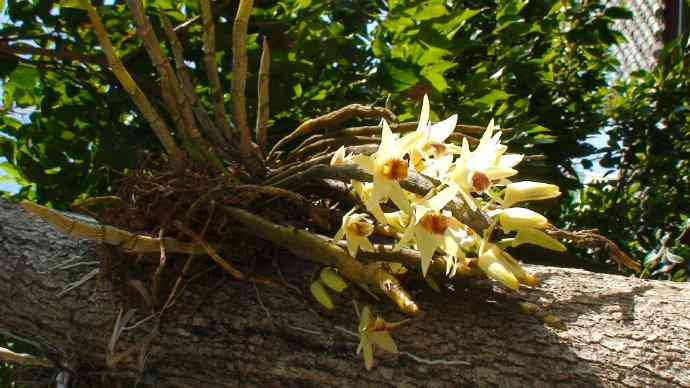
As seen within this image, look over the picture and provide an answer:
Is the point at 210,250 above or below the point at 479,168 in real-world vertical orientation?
below

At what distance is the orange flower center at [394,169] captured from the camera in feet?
2.56

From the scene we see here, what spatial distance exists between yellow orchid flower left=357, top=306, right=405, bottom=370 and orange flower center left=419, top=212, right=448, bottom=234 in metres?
0.15

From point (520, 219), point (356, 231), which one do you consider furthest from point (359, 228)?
point (520, 219)

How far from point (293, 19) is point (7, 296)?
1.11m

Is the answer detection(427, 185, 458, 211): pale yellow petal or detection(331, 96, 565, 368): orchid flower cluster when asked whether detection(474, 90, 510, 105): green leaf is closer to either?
detection(331, 96, 565, 368): orchid flower cluster

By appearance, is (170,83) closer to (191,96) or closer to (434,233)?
(191,96)

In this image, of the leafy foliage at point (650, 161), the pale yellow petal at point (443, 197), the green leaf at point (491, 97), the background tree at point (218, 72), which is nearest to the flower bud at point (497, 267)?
the pale yellow petal at point (443, 197)

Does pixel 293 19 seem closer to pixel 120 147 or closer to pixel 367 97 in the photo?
pixel 367 97

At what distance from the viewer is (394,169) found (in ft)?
2.56

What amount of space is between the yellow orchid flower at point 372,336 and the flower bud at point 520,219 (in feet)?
0.69

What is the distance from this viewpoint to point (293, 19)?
1824 mm

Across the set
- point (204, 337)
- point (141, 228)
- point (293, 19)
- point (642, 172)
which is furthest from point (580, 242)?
point (642, 172)

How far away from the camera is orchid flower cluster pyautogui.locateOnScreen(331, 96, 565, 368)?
2.55 ft

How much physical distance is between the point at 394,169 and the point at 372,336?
0.25m
